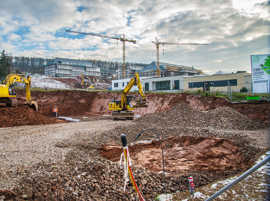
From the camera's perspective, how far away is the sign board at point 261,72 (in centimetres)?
1742

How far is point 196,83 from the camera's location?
105 ft

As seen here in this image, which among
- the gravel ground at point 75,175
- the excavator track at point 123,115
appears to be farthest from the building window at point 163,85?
the gravel ground at point 75,175

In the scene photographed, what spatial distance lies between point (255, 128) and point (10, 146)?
1360 centimetres

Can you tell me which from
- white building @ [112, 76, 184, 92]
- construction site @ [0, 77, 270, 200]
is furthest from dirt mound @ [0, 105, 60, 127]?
white building @ [112, 76, 184, 92]

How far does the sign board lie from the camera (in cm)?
1742

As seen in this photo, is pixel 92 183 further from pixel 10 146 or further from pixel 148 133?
pixel 148 133

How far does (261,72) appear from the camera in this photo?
1780 centimetres

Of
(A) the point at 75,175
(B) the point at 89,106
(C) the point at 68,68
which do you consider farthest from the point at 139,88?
(C) the point at 68,68

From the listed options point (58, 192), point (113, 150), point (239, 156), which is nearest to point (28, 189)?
point (58, 192)

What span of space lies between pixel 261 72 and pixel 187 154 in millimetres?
14499

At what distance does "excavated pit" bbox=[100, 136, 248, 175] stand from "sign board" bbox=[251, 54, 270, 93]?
1187cm

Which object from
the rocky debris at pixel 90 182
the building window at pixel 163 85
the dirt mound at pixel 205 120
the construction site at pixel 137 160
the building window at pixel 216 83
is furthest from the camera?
the building window at pixel 163 85

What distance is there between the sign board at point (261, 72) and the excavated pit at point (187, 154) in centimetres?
1187

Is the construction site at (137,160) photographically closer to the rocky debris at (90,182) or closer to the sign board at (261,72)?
the rocky debris at (90,182)
